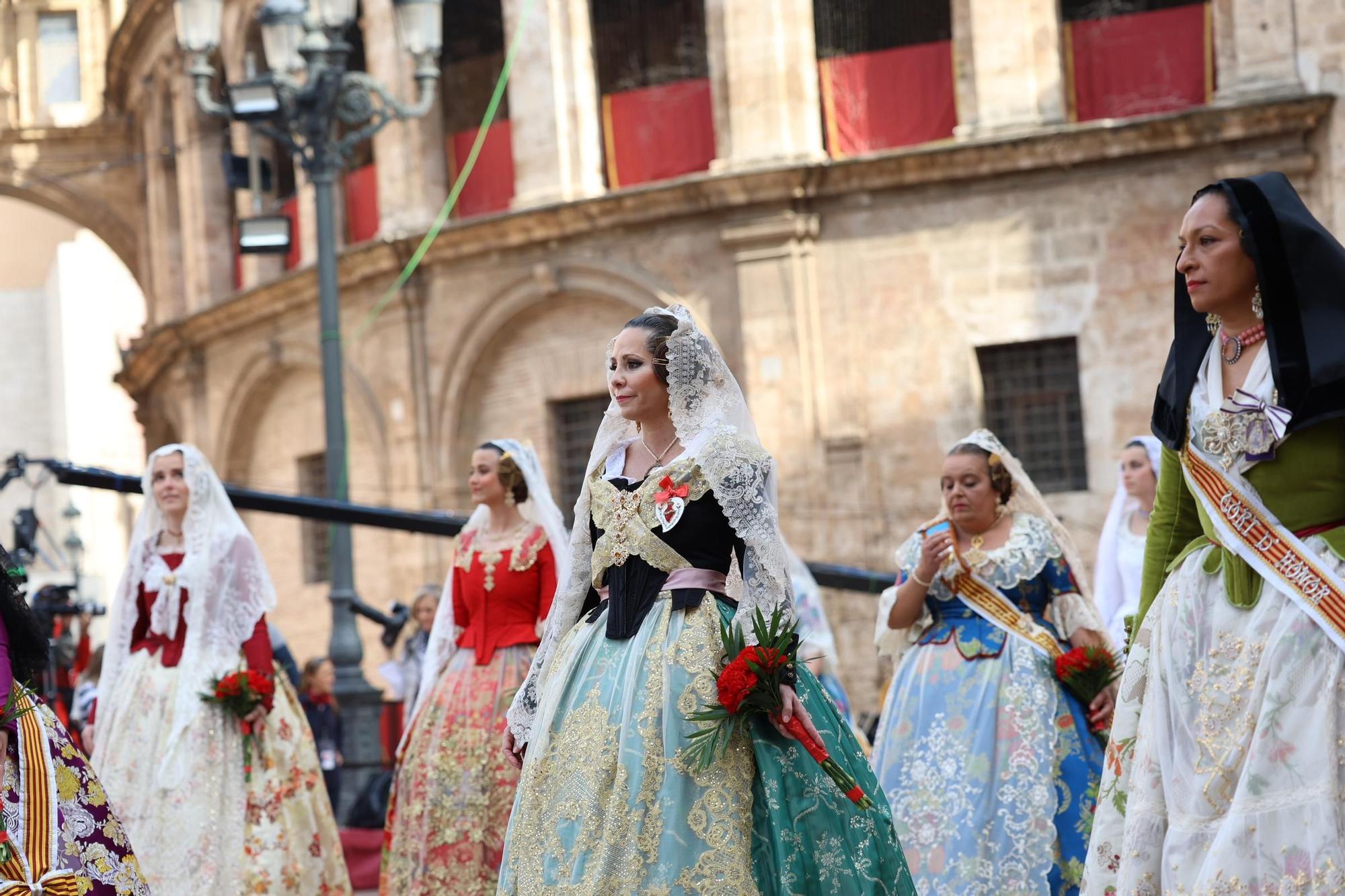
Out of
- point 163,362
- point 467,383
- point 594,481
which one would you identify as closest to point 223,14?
point 163,362

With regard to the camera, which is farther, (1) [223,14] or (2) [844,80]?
(1) [223,14]

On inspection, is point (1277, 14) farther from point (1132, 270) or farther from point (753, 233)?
point (753, 233)

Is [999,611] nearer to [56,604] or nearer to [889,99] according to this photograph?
[56,604]

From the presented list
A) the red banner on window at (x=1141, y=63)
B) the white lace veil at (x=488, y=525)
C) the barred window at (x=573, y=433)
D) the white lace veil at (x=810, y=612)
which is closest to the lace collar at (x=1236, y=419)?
the white lace veil at (x=488, y=525)

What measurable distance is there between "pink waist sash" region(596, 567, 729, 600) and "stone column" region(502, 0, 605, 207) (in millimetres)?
16039

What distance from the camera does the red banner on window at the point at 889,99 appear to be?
20422 millimetres

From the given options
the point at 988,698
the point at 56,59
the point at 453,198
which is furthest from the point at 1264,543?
the point at 56,59

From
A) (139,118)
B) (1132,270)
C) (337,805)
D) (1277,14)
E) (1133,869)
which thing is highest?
(139,118)

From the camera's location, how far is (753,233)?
19844mm

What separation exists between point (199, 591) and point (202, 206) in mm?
20385

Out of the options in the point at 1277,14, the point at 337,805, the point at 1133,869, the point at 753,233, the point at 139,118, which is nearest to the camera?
the point at 1133,869

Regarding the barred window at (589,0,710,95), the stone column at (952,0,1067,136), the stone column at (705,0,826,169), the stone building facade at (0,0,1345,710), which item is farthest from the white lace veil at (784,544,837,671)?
the barred window at (589,0,710,95)

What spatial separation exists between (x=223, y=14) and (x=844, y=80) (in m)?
9.73

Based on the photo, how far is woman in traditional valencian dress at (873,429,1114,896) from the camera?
24.3 feet
